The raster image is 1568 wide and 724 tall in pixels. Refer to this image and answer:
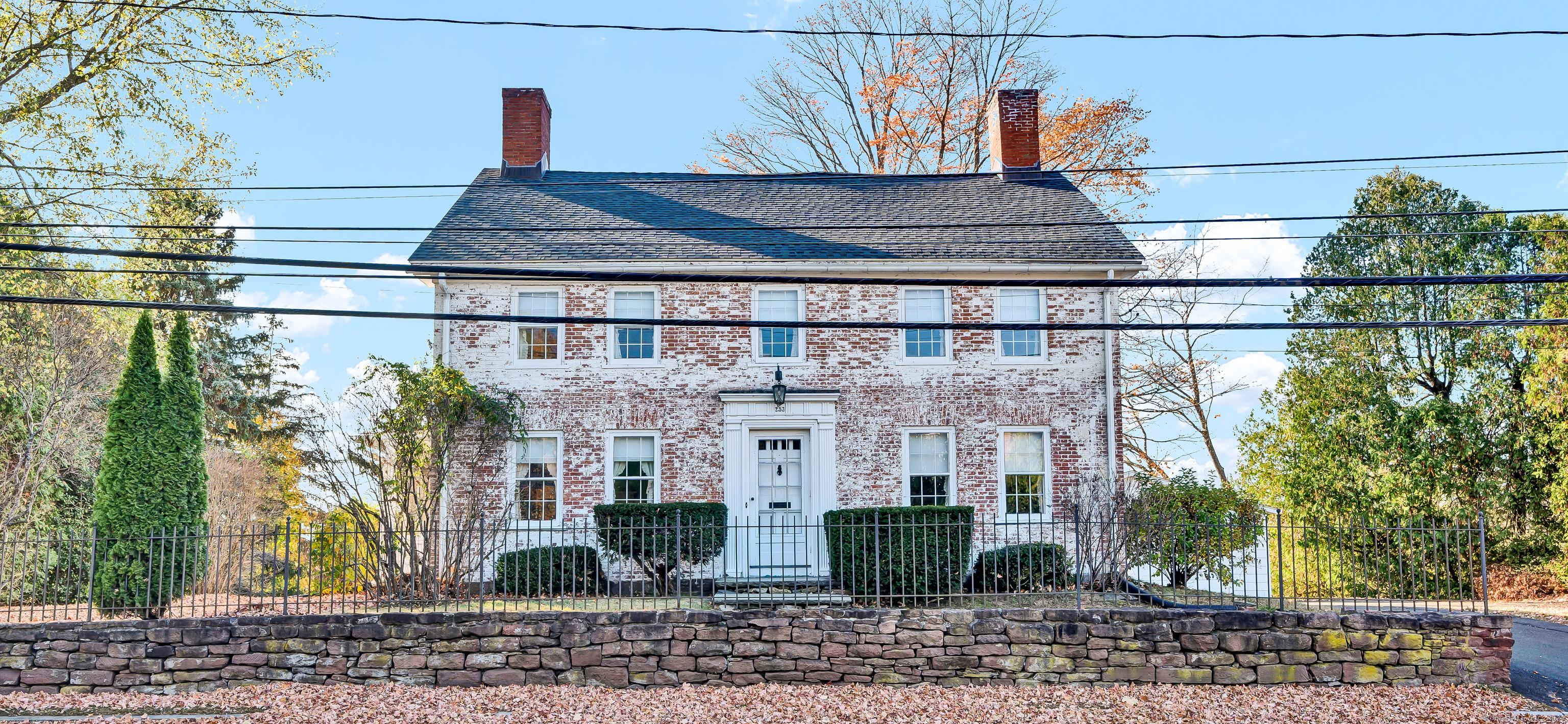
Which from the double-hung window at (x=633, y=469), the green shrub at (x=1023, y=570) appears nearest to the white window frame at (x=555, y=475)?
the double-hung window at (x=633, y=469)

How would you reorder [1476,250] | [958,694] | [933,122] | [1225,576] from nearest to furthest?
1. [958,694]
2. [1225,576]
3. [1476,250]
4. [933,122]

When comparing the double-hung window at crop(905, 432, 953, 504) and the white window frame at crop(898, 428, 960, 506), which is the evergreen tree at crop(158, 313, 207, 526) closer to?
the white window frame at crop(898, 428, 960, 506)

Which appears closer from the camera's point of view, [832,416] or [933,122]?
[832,416]

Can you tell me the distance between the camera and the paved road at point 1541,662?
Answer: 381 inches

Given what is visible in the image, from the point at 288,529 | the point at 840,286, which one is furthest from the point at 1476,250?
the point at 288,529

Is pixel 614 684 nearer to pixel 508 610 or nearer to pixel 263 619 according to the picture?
pixel 508 610

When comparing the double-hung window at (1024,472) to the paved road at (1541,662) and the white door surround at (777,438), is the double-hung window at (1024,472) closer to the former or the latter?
the white door surround at (777,438)

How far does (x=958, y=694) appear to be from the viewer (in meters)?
9.46

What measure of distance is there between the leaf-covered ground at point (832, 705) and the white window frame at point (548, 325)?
20.6 ft

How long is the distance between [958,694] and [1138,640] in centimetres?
192

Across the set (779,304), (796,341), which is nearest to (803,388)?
(796,341)

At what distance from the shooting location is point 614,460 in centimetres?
1509

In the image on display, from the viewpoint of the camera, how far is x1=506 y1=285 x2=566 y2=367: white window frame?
15242mm

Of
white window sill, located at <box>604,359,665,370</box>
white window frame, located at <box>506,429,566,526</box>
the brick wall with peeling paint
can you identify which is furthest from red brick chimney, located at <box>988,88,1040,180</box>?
white window frame, located at <box>506,429,566,526</box>
